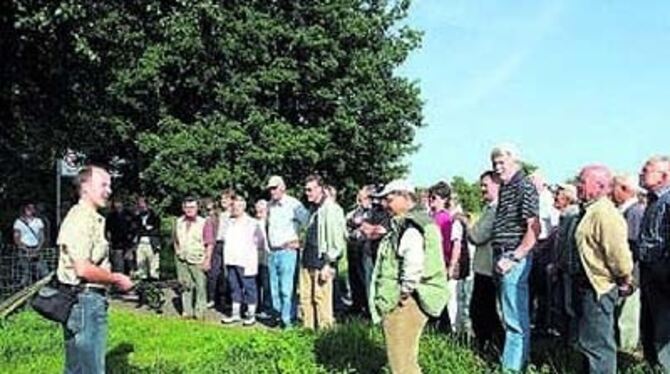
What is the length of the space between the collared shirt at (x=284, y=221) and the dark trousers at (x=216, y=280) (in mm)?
2501

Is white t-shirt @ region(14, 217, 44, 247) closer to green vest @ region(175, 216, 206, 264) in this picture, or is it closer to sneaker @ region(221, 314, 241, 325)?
green vest @ region(175, 216, 206, 264)

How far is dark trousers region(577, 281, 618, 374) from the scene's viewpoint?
8.45m

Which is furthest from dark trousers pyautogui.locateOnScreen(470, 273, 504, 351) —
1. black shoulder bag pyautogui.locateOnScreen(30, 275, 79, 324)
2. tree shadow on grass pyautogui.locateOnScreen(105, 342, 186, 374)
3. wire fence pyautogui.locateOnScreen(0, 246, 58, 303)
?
wire fence pyautogui.locateOnScreen(0, 246, 58, 303)

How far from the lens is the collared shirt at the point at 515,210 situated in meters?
9.30

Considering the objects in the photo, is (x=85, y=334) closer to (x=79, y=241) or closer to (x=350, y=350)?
(x=79, y=241)

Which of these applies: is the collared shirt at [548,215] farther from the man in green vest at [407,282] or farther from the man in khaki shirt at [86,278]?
the man in khaki shirt at [86,278]

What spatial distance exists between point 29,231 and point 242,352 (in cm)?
1097

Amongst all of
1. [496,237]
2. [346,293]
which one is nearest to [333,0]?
[346,293]

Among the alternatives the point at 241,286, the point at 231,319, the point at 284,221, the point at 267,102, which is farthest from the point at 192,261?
the point at 267,102

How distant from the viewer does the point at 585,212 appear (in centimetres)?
870

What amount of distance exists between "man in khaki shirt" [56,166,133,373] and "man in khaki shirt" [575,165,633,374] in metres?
3.46

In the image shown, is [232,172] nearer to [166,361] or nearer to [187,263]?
[187,263]

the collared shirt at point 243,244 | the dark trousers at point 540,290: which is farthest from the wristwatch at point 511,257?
the collared shirt at point 243,244

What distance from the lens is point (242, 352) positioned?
11.3 metres
